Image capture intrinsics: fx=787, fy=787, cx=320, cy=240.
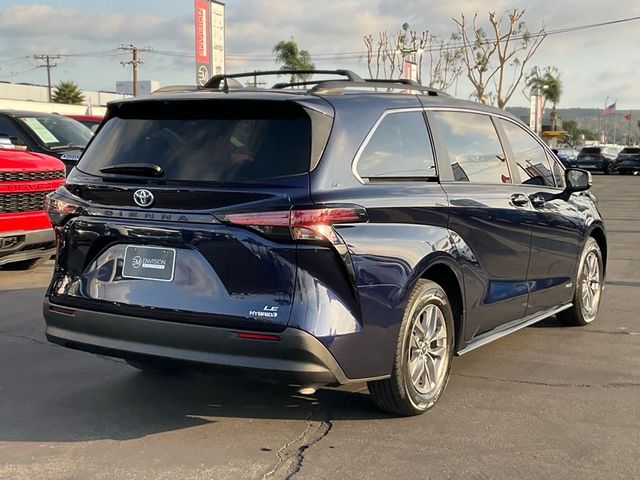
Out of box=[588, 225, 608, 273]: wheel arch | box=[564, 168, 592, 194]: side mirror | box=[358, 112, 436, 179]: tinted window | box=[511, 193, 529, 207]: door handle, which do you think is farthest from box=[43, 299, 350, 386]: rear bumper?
box=[588, 225, 608, 273]: wheel arch

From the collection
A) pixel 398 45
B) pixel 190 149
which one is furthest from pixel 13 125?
pixel 398 45

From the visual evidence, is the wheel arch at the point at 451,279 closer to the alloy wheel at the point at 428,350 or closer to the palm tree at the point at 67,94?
the alloy wheel at the point at 428,350

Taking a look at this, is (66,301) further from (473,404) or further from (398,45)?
(398,45)

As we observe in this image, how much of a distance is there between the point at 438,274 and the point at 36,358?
3.08m

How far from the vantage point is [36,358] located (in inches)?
228

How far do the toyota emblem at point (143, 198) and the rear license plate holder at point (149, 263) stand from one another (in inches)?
8.8

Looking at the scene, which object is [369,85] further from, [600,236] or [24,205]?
[24,205]

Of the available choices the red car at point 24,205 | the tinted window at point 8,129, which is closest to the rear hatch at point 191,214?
the red car at point 24,205

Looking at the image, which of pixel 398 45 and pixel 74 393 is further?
pixel 398 45

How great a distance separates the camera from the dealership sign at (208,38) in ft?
47.5

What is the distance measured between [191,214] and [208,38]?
1145cm

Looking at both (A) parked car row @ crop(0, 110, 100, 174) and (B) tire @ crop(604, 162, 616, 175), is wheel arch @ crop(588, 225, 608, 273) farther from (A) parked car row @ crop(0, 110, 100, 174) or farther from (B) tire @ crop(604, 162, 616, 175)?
(B) tire @ crop(604, 162, 616, 175)

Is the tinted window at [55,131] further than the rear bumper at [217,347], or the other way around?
the tinted window at [55,131]

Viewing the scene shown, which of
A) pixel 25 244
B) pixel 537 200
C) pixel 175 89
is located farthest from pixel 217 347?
pixel 25 244
